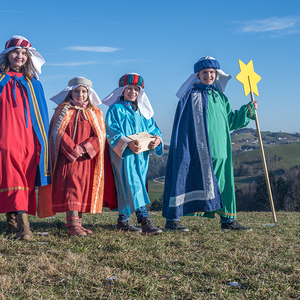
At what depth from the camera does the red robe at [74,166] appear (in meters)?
4.64

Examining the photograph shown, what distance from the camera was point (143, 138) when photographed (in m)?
5.05

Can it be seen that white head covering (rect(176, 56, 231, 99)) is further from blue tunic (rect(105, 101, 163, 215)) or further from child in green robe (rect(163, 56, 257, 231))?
blue tunic (rect(105, 101, 163, 215))

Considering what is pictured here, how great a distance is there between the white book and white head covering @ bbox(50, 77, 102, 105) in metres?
0.77

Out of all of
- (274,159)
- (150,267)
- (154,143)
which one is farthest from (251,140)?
(150,267)

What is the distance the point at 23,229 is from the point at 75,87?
2.01 meters

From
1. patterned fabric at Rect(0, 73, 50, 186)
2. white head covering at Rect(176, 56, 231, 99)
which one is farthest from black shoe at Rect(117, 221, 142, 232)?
white head covering at Rect(176, 56, 231, 99)

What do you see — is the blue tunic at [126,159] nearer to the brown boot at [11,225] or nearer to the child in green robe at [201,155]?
the child in green robe at [201,155]

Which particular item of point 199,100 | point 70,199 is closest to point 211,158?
point 199,100

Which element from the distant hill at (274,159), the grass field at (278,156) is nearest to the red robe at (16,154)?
the distant hill at (274,159)

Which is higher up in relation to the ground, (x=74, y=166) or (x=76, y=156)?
(x=76, y=156)

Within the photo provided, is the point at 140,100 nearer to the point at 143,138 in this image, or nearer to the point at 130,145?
the point at 143,138

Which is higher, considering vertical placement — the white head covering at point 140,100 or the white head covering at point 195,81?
the white head covering at point 195,81

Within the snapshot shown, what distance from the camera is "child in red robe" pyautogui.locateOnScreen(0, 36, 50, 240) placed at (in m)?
4.33

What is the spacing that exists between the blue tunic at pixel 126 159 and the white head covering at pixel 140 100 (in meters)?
0.12
